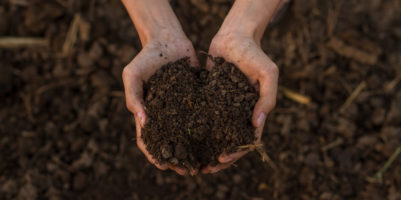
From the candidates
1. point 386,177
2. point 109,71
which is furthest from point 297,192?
point 109,71

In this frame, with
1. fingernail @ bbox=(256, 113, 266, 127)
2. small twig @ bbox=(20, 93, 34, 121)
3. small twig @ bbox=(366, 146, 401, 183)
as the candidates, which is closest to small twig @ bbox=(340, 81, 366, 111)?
small twig @ bbox=(366, 146, 401, 183)

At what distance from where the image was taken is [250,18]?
217cm

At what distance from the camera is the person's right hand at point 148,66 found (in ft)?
6.27

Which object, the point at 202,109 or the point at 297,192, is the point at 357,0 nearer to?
the point at 297,192

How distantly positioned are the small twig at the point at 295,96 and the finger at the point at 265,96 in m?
0.97

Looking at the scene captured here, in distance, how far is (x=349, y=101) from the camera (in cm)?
284

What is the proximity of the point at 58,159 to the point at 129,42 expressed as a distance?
3.47 feet

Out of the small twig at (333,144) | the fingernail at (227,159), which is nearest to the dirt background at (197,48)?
the small twig at (333,144)

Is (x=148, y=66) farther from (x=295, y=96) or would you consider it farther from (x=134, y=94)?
(x=295, y=96)

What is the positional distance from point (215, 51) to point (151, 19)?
16.6 inches

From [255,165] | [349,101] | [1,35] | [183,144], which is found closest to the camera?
[183,144]

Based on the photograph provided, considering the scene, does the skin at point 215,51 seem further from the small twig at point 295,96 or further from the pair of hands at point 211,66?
the small twig at point 295,96

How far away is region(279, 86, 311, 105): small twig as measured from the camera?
2.84 m

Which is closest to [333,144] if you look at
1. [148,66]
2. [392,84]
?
[392,84]
